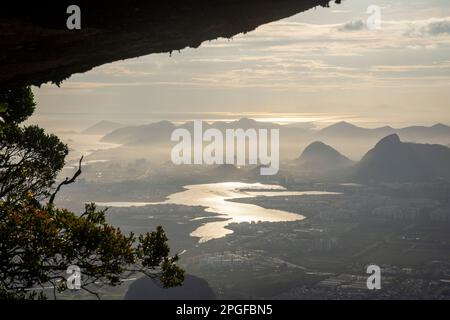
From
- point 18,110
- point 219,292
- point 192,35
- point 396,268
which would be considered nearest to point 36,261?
point 18,110

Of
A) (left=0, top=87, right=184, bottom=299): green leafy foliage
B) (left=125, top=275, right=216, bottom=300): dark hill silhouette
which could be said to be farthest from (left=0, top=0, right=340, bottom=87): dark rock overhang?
(left=125, top=275, right=216, bottom=300): dark hill silhouette

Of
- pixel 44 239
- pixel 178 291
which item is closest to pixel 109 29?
pixel 44 239

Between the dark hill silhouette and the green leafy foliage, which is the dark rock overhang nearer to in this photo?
the green leafy foliage

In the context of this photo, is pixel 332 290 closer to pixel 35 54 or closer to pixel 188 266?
pixel 188 266

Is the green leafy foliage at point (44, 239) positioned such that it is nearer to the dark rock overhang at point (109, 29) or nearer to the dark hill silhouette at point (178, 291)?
the dark rock overhang at point (109, 29)

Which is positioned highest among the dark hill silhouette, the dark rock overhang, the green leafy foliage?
the dark rock overhang

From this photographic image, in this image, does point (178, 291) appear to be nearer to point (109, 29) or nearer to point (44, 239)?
point (44, 239)
